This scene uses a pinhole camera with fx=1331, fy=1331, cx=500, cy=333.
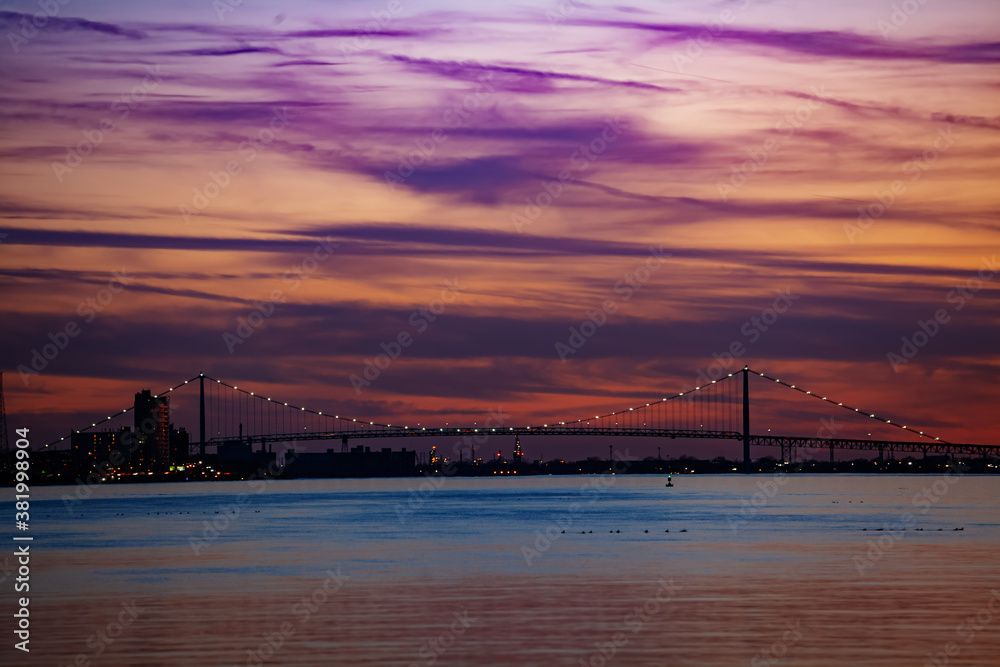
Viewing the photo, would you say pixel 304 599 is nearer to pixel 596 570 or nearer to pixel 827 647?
pixel 596 570

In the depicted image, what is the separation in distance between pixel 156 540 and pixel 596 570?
19859 millimetres

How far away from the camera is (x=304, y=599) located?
2567 cm

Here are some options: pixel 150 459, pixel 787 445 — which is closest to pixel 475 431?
pixel 787 445
